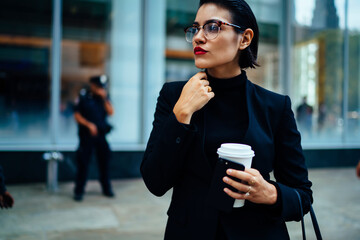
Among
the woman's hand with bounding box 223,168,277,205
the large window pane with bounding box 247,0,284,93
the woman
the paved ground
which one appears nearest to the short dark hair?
the woman

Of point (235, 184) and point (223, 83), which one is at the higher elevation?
point (223, 83)

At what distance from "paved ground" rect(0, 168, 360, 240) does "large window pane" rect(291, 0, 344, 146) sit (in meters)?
2.96

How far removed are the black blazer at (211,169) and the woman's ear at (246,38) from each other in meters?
0.17

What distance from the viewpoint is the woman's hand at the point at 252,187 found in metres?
1.21

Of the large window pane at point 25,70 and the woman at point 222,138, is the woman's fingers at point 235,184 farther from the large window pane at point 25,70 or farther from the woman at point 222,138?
the large window pane at point 25,70

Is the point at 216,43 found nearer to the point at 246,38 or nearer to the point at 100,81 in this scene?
the point at 246,38

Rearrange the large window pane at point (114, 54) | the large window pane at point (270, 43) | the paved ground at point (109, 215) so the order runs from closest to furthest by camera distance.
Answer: the paved ground at point (109, 215) → the large window pane at point (114, 54) → the large window pane at point (270, 43)

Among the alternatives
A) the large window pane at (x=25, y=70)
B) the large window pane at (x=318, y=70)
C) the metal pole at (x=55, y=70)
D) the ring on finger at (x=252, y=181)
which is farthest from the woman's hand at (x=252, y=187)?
the large window pane at (x=318, y=70)

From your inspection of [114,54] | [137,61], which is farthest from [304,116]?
[114,54]

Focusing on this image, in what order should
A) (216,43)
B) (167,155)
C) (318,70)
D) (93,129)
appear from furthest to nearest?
(318,70) < (93,129) < (216,43) < (167,155)

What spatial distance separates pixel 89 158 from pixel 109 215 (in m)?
1.29

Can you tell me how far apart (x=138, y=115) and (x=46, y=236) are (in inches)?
173

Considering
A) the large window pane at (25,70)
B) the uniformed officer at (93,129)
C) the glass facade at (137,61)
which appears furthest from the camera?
the glass facade at (137,61)

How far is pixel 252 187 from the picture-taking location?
1277 millimetres
